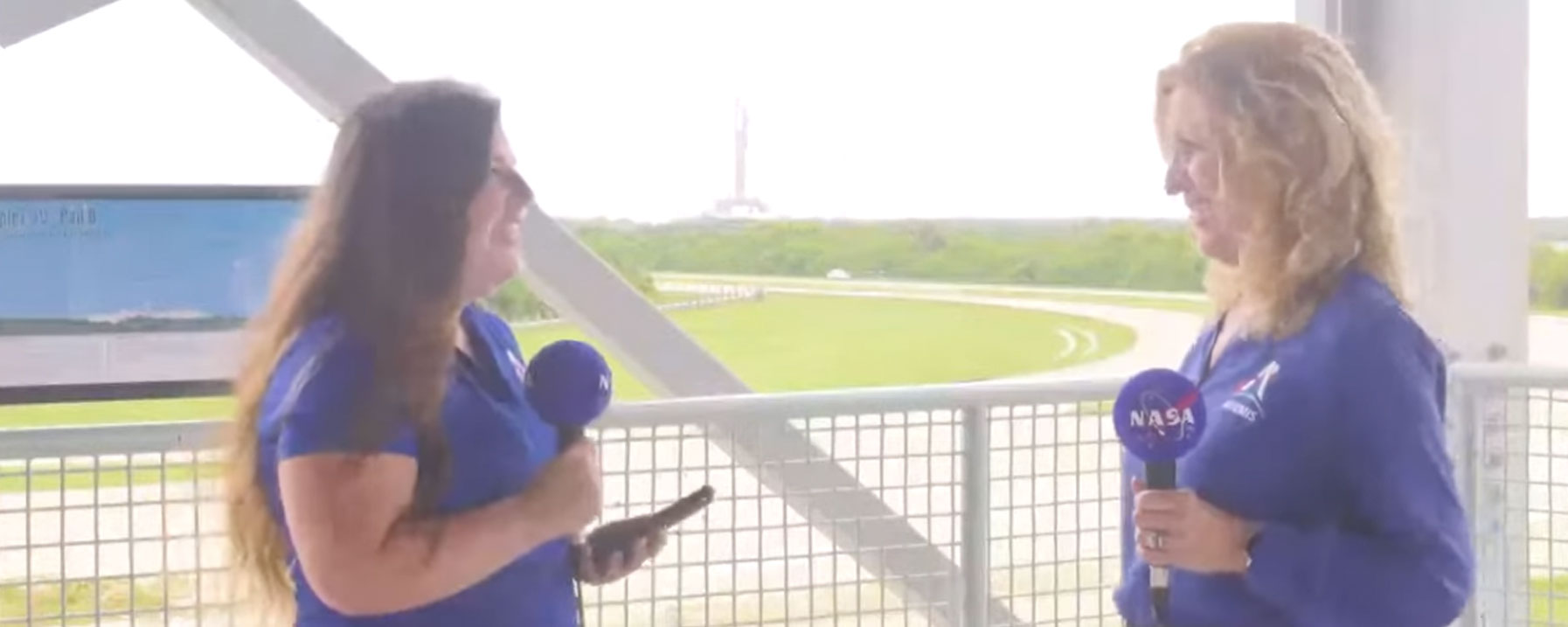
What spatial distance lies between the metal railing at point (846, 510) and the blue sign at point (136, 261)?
0.30 meters

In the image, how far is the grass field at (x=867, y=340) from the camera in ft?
11.2

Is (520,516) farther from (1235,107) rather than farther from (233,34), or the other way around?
(233,34)

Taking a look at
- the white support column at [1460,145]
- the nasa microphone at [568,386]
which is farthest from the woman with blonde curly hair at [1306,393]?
the white support column at [1460,145]

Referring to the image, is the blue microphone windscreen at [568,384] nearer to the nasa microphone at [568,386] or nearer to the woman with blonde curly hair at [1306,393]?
the nasa microphone at [568,386]

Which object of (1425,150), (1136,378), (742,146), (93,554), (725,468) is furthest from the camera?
(1425,150)

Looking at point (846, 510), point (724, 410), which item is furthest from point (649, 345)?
point (846, 510)

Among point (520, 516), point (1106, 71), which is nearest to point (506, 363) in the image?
point (520, 516)

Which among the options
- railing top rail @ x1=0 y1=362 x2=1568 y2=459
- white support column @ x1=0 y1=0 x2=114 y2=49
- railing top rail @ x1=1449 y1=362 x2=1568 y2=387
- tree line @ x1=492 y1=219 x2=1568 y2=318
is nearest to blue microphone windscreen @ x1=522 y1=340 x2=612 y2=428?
railing top rail @ x1=0 y1=362 x2=1568 y2=459

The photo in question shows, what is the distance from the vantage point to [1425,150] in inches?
149

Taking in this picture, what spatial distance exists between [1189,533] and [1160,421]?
13 centimetres

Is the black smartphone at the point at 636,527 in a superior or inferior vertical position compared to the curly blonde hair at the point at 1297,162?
inferior

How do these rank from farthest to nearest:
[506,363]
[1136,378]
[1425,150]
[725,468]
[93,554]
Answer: [1425,150] < [725,468] < [93,554] < [506,363] < [1136,378]

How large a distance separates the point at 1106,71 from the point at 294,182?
168 cm

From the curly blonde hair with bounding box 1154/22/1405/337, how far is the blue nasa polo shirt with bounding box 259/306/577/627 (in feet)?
2.90
